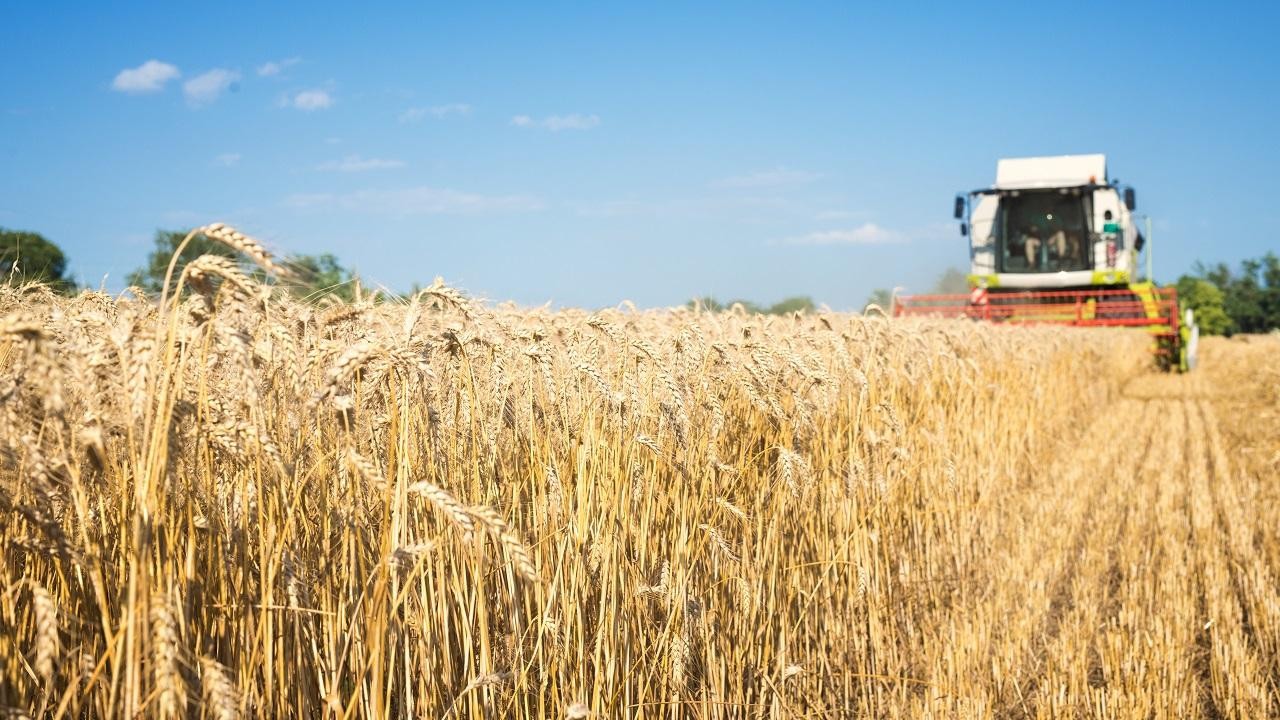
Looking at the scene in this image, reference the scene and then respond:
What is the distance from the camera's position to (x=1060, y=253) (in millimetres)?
19297

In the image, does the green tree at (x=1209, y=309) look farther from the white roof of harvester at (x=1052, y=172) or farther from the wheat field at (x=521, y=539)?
the wheat field at (x=521, y=539)

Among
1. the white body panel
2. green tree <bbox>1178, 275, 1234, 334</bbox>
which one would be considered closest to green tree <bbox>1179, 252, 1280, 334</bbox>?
green tree <bbox>1178, 275, 1234, 334</bbox>

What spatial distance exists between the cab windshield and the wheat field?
14.7 meters

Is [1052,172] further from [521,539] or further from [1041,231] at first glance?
[521,539]

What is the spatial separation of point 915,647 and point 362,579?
279 cm

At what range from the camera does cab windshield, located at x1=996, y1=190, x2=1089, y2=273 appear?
754 inches

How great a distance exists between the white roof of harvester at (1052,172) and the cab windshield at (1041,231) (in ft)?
0.73

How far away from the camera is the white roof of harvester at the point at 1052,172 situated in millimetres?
19172

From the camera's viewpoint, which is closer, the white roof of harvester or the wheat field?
the wheat field

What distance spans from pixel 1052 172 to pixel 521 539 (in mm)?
19563

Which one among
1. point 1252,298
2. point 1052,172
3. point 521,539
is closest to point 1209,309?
point 1252,298

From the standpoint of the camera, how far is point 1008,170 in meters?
19.8

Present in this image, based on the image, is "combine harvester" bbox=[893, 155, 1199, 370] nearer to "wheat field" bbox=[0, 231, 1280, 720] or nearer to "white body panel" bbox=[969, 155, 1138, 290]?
"white body panel" bbox=[969, 155, 1138, 290]

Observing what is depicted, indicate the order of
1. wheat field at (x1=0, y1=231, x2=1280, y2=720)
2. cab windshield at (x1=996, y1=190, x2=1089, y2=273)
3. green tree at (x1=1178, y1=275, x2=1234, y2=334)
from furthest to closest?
green tree at (x1=1178, y1=275, x2=1234, y2=334) → cab windshield at (x1=996, y1=190, x2=1089, y2=273) → wheat field at (x1=0, y1=231, x2=1280, y2=720)
